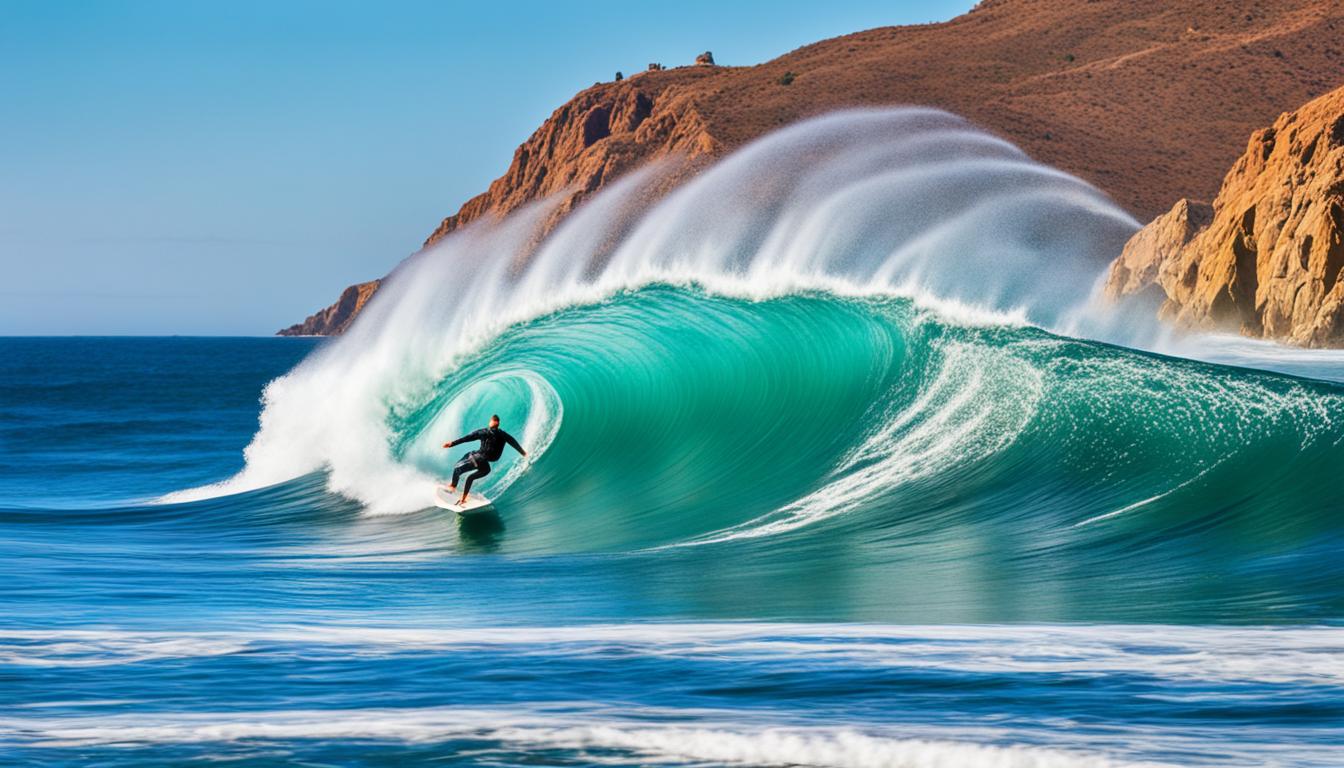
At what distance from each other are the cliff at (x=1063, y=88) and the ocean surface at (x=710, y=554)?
67537 mm

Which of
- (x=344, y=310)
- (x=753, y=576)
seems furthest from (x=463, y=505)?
(x=344, y=310)

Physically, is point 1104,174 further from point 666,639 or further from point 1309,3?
point 666,639

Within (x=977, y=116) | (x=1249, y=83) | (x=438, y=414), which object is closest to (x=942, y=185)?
(x=977, y=116)

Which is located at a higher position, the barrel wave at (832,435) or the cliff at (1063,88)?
the cliff at (1063,88)

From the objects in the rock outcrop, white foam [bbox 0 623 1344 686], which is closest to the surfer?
white foam [bbox 0 623 1344 686]

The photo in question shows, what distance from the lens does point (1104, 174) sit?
8250 cm

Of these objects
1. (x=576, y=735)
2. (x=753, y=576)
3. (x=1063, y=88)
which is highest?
(x=1063, y=88)

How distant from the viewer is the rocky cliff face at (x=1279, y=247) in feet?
123

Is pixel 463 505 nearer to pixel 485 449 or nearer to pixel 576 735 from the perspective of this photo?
pixel 485 449

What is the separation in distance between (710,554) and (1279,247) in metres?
33.6

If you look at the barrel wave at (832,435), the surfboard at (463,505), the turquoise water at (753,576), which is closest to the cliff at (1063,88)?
the barrel wave at (832,435)

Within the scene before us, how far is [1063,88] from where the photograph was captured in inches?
3720

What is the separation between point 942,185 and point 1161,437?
75.6m

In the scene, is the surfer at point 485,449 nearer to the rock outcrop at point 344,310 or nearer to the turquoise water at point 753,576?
the turquoise water at point 753,576
